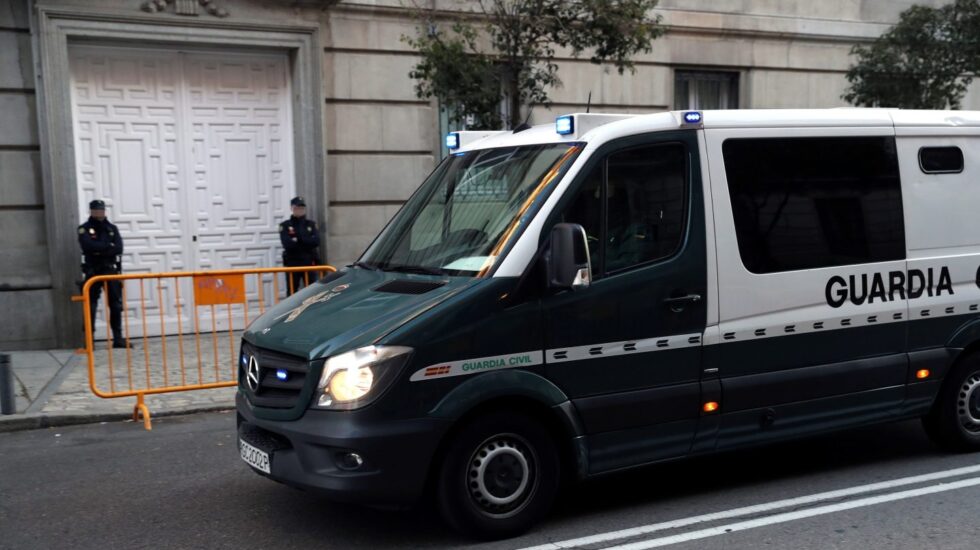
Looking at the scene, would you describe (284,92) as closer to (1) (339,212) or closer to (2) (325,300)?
(1) (339,212)

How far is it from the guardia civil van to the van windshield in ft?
0.05

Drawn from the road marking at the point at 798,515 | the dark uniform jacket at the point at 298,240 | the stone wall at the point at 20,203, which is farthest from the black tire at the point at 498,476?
the stone wall at the point at 20,203

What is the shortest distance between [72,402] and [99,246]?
3.11 metres

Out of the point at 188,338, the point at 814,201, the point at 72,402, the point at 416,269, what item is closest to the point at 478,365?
the point at 416,269

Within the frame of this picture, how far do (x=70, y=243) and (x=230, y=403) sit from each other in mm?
4201

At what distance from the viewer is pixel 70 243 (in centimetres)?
1174

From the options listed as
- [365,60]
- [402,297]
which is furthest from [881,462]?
[365,60]

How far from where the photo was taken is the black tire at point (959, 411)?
6637 millimetres

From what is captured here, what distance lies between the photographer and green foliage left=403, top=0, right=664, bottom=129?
10531mm

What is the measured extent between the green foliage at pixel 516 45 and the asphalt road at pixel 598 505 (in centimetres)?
497

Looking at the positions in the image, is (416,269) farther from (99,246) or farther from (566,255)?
(99,246)

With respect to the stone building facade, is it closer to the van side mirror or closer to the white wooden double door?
the white wooden double door

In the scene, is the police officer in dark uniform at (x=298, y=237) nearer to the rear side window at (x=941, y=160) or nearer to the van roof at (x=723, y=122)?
the van roof at (x=723, y=122)

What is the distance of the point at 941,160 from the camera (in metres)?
6.59
